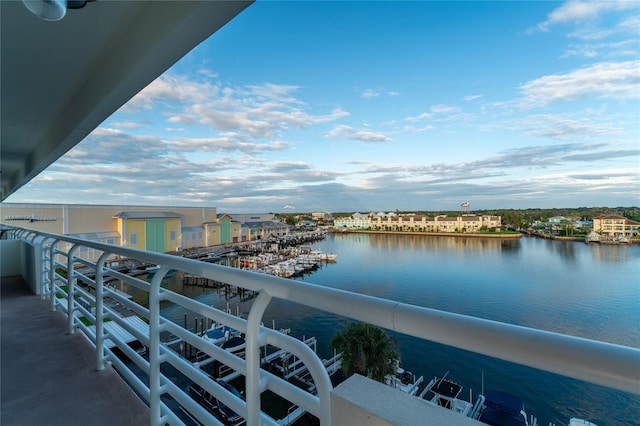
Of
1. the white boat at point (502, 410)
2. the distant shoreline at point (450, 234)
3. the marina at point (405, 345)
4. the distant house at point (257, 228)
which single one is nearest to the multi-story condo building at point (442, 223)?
the distant shoreline at point (450, 234)

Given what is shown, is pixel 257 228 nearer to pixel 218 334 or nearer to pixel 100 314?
pixel 218 334

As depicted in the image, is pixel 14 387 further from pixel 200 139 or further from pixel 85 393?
pixel 200 139

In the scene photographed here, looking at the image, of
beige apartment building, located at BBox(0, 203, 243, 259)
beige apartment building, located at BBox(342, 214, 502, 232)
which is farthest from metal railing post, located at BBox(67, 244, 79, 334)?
beige apartment building, located at BBox(342, 214, 502, 232)

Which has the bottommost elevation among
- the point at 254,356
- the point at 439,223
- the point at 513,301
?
the point at 513,301

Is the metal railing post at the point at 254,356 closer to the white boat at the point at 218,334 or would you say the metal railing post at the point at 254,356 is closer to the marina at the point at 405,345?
the marina at the point at 405,345

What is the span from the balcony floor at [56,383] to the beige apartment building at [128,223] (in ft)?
42.2

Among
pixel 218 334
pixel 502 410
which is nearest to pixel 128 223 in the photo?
pixel 218 334

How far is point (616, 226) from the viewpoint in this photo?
34719mm

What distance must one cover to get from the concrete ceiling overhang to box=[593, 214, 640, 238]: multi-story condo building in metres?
47.2

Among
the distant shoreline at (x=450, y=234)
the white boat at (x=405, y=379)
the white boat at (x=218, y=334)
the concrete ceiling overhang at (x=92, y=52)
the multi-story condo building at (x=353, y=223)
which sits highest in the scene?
the concrete ceiling overhang at (x=92, y=52)

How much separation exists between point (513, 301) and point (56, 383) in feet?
58.8

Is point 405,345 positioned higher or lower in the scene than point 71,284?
lower

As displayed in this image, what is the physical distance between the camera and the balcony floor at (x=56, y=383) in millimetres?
1304

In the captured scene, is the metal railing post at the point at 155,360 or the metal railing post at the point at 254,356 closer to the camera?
the metal railing post at the point at 254,356
